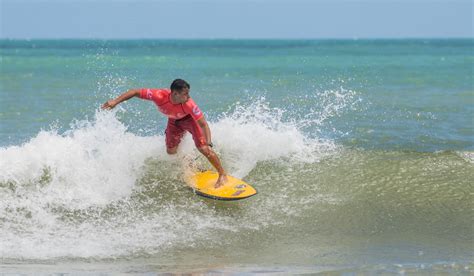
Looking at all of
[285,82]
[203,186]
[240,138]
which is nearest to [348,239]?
[203,186]

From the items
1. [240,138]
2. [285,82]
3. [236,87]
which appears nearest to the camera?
[240,138]

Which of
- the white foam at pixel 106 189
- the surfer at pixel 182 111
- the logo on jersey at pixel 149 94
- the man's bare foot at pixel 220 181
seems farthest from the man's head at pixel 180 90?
the white foam at pixel 106 189

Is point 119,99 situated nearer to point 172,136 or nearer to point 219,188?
point 172,136

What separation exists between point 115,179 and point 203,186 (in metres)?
1.09

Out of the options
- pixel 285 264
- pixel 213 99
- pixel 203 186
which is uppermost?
pixel 213 99

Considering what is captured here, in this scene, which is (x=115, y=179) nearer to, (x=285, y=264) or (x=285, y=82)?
(x=285, y=264)

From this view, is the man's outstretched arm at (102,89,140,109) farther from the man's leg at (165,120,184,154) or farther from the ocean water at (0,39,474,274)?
the ocean water at (0,39,474,274)

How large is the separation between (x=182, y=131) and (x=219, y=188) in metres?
0.88

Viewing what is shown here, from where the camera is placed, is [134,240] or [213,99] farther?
[213,99]

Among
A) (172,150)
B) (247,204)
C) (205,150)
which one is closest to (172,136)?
(172,150)

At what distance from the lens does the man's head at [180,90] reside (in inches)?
286

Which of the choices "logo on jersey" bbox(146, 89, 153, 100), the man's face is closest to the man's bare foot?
the man's face

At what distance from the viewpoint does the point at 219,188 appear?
7695mm

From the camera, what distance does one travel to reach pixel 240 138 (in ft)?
30.9
